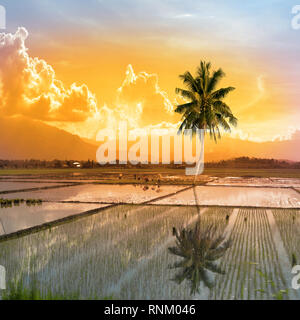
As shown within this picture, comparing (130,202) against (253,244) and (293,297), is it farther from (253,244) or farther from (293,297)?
(293,297)

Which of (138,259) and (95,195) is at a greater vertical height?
(95,195)

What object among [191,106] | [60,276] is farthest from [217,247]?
[191,106]

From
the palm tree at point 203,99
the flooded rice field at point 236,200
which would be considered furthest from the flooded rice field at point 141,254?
the palm tree at point 203,99

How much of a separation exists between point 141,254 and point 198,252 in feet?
2.79

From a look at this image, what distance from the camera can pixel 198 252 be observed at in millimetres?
5711

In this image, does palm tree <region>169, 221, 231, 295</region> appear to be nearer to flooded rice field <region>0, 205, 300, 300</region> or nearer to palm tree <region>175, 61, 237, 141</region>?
flooded rice field <region>0, 205, 300, 300</region>

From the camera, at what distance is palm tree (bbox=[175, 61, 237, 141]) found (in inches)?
873

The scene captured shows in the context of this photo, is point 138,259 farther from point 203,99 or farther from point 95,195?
point 203,99

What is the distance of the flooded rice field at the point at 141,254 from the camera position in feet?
13.5

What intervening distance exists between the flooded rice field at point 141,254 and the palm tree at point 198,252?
0.12 feet

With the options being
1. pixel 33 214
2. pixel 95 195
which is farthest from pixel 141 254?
pixel 95 195

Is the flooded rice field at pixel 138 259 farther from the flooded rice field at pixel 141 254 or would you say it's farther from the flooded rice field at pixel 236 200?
the flooded rice field at pixel 236 200

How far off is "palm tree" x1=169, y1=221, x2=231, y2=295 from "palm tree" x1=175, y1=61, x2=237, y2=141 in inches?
585
